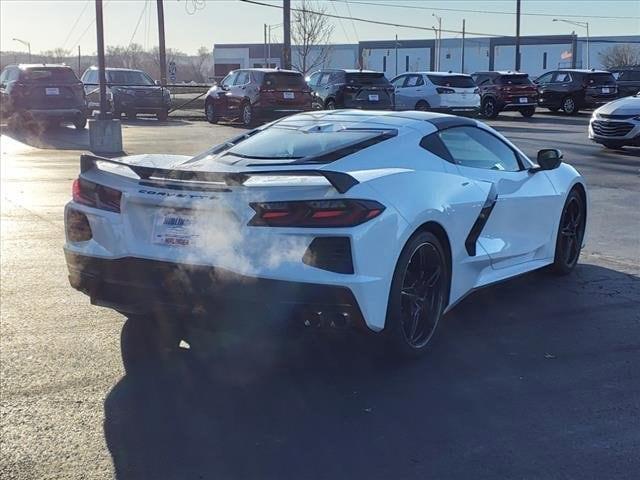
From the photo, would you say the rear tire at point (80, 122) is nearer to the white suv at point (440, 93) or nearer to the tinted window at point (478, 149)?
the white suv at point (440, 93)

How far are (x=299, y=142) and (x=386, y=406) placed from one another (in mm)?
2012

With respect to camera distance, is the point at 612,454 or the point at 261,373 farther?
the point at 261,373

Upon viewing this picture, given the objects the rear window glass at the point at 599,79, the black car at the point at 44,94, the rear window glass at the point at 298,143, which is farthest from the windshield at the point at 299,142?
the rear window glass at the point at 599,79

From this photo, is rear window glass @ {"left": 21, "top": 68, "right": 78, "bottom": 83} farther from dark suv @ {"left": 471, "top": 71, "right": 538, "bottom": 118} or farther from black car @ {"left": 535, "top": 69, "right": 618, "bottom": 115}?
black car @ {"left": 535, "top": 69, "right": 618, "bottom": 115}

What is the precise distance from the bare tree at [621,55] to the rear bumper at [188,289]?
8039cm

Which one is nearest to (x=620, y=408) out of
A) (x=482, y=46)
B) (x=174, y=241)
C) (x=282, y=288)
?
(x=282, y=288)

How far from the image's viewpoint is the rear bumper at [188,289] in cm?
396

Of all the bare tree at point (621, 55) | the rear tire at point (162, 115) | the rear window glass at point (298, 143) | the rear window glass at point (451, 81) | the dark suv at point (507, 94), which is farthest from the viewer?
the bare tree at point (621, 55)

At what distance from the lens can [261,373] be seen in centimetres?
448

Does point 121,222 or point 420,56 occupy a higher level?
point 420,56

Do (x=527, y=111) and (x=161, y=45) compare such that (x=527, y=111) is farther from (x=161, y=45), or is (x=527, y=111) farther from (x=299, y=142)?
(x=299, y=142)

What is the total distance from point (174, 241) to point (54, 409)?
3.41 feet

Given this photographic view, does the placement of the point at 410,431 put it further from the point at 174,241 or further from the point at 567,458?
the point at 174,241

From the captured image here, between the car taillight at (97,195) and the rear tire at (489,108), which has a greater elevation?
the rear tire at (489,108)
